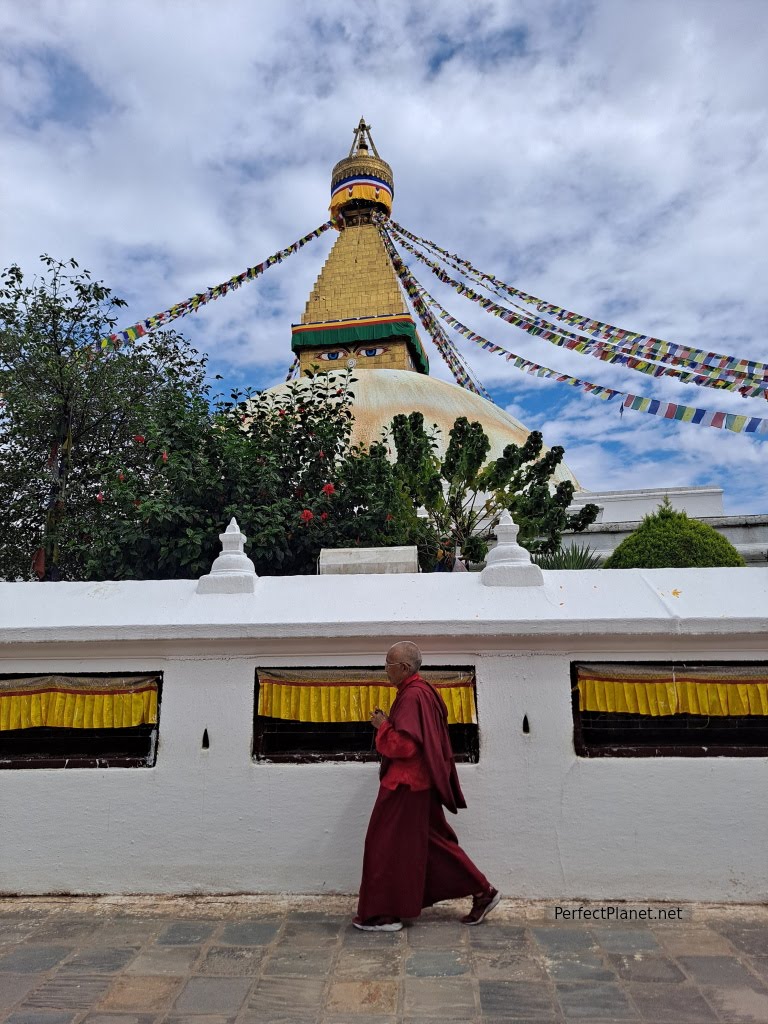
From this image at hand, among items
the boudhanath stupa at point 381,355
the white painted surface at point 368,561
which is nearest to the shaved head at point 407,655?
the white painted surface at point 368,561

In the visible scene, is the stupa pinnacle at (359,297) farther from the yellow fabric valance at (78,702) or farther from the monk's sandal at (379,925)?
the monk's sandal at (379,925)

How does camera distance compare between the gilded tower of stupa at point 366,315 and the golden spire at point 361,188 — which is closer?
the gilded tower of stupa at point 366,315

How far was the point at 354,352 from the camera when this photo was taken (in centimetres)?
2192

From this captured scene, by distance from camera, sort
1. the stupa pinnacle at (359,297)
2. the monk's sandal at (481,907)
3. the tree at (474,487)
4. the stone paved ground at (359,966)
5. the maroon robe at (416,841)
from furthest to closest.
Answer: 1. the stupa pinnacle at (359,297)
2. the tree at (474,487)
3. the monk's sandal at (481,907)
4. the maroon robe at (416,841)
5. the stone paved ground at (359,966)

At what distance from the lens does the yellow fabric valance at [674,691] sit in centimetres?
382

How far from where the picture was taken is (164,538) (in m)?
7.20

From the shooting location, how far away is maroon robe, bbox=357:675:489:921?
3240mm

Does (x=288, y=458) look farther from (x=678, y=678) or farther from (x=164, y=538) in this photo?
(x=678, y=678)

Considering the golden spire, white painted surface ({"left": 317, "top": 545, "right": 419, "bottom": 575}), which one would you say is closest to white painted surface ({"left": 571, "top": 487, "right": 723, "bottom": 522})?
white painted surface ({"left": 317, "top": 545, "right": 419, "bottom": 575})

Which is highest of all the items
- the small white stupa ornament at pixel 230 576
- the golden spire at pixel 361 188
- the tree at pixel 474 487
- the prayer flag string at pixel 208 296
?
the golden spire at pixel 361 188

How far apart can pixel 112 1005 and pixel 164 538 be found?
500 centimetres

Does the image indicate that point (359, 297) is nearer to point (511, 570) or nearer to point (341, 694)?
point (511, 570)

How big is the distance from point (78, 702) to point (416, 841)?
1.98 meters

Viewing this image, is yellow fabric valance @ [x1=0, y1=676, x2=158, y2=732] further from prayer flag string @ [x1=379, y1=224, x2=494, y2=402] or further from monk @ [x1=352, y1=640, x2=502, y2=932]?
prayer flag string @ [x1=379, y1=224, x2=494, y2=402]
